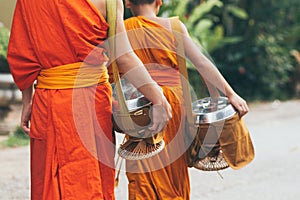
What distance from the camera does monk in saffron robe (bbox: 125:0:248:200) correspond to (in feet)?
13.7

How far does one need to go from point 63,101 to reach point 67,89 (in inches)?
2.6

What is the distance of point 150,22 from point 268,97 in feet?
33.0

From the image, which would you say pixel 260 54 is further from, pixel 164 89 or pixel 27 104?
pixel 27 104

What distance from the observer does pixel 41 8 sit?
3467mm

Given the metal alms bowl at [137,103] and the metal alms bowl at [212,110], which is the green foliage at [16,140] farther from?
the metal alms bowl at [137,103]

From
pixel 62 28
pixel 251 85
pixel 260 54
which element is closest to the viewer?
pixel 62 28

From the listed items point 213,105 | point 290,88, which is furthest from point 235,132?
point 290,88

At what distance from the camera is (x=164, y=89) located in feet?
14.0

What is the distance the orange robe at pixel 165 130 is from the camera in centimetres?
418

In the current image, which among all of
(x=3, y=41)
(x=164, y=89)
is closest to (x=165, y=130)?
(x=164, y=89)

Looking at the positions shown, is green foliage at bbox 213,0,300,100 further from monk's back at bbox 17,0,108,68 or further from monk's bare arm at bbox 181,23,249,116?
monk's back at bbox 17,0,108,68

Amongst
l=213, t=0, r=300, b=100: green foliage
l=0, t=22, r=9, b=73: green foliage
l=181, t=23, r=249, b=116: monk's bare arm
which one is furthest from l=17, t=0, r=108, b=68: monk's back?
l=213, t=0, r=300, b=100: green foliage

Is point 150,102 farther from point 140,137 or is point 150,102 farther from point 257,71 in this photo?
point 257,71

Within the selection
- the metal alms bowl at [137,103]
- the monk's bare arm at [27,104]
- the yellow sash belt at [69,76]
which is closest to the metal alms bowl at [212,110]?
the metal alms bowl at [137,103]
